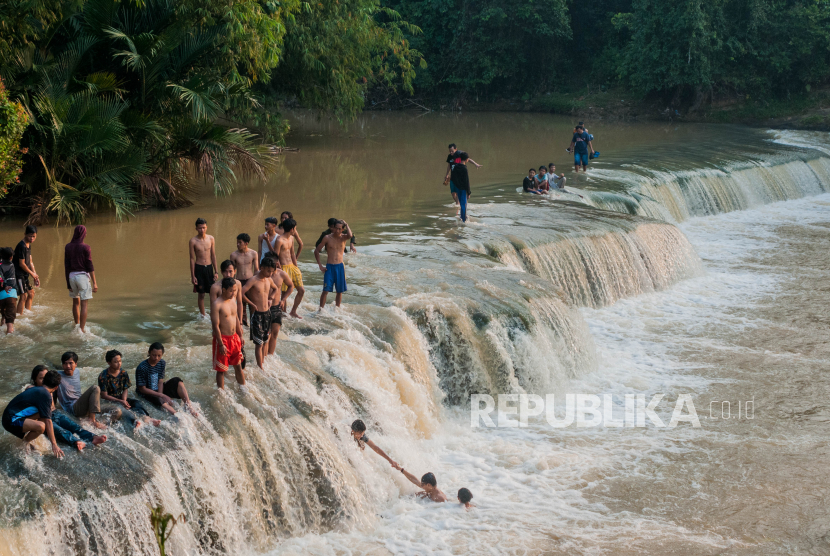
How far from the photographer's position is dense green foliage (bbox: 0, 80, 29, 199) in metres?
13.7

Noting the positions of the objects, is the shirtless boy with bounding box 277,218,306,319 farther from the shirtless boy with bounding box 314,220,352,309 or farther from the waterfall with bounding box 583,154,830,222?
the waterfall with bounding box 583,154,830,222

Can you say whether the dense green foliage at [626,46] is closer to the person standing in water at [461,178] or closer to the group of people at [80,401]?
the person standing in water at [461,178]

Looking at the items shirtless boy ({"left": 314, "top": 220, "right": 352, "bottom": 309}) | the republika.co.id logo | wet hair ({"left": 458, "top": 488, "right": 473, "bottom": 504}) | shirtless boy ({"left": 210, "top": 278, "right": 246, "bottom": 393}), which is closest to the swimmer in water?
wet hair ({"left": 458, "top": 488, "right": 473, "bottom": 504})

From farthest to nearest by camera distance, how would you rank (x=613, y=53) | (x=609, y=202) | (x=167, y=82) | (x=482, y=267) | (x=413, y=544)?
(x=613, y=53) → (x=609, y=202) → (x=167, y=82) → (x=482, y=267) → (x=413, y=544)

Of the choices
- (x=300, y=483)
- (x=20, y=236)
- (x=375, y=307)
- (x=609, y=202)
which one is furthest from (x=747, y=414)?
(x=20, y=236)

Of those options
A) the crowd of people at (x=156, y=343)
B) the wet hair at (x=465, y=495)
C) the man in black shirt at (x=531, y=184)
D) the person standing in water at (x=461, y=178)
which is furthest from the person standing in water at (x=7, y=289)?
the man in black shirt at (x=531, y=184)

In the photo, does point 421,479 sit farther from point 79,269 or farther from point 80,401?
point 79,269

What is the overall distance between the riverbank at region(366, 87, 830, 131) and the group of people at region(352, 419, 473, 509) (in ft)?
120

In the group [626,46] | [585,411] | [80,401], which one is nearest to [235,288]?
[80,401]

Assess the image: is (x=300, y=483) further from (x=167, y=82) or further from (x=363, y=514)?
(x=167, y=82)

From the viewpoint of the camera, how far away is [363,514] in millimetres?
8578

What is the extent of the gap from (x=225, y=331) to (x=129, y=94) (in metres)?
11.6

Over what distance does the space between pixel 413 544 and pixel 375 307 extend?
4.15 m

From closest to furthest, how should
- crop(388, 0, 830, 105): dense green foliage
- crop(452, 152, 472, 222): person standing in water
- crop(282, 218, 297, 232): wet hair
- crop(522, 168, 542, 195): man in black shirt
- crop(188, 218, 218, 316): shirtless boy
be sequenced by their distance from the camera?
1. crop(282, 218, 297, 232): wet hair
2. crop(188, 218, 218, 316): shirtless boy
3. crop(452, 152, 472, 222): person standing in water
4. crop(522, 168, 542, 195): man in black shirt
5. crop(388, 0, 830, 105): dense green foliage
